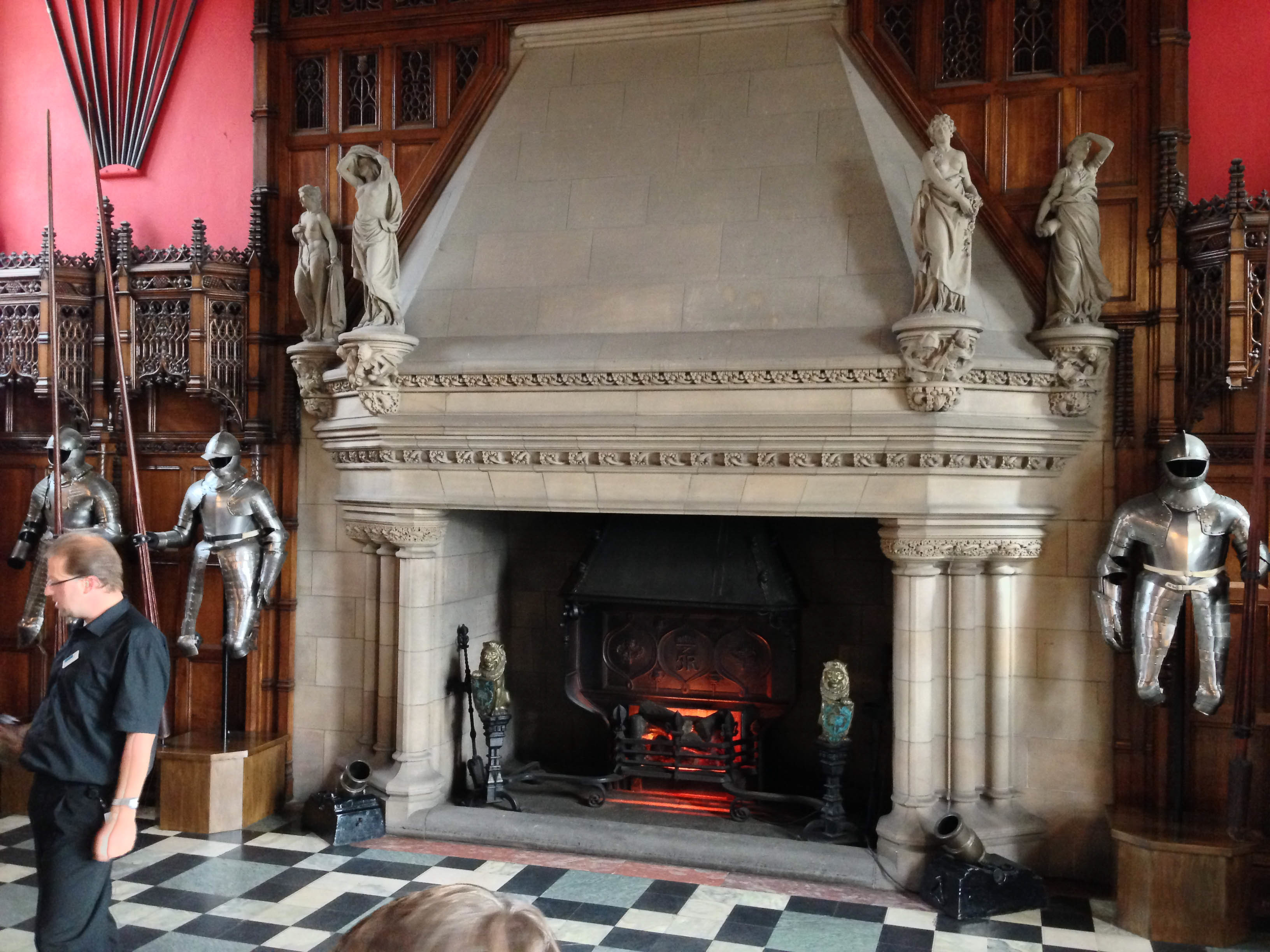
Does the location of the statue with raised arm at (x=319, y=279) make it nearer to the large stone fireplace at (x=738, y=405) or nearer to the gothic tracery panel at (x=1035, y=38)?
the large stone fireplace at (x=738, y=405)

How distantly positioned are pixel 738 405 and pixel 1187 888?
2.73m

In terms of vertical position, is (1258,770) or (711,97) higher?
(711,97)

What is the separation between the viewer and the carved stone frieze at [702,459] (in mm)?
4906

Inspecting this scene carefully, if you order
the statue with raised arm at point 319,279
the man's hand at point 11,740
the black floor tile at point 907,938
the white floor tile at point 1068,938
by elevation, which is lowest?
the white floor tile at point 1068,938

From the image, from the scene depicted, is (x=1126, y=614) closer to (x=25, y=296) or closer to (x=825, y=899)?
(x=825, y=899)

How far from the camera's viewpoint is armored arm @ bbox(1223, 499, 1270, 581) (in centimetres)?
452

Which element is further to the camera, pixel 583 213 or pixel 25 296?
pixel 25 296

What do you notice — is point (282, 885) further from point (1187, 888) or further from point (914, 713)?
point (1187, 888)

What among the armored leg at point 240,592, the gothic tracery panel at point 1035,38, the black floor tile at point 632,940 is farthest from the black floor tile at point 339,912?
the gothic tracery panel at point 1035,38

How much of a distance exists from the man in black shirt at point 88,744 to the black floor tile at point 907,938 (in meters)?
2.89

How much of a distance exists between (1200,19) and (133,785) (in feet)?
18.4

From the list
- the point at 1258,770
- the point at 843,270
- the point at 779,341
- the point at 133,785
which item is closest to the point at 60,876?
the point at 133,785

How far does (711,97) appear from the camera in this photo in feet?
18.4

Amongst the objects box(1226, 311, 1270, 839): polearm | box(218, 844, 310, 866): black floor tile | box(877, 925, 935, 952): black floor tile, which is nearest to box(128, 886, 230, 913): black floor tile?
box(218, 844, 310, 866): black floor tile
